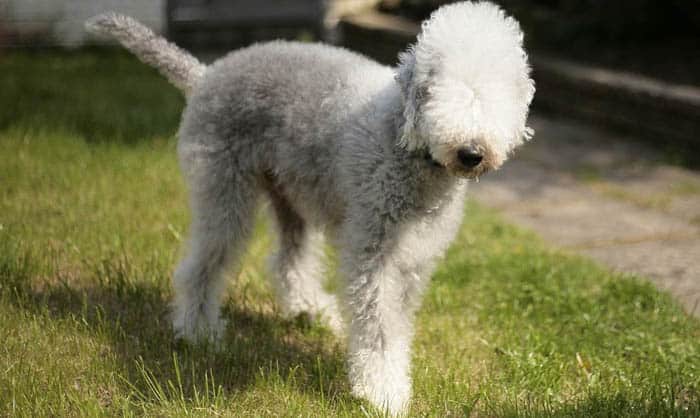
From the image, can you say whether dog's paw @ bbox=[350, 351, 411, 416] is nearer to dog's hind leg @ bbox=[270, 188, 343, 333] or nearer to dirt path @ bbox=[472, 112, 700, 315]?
dog's hind leg @ bbox=[270, 188, 343, 333]

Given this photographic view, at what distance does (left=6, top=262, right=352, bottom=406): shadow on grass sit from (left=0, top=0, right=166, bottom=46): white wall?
25.6 feet

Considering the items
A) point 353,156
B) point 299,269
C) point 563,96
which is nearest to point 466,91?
point 353,156

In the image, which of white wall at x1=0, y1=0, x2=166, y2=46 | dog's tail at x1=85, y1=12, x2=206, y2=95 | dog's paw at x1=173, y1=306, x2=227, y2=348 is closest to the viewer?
dog's paw at x1=173, y1=306, x2=227, y2=348

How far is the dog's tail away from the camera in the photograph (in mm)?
3777

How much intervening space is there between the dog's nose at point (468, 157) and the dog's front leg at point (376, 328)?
1.87 ft

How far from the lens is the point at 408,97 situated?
9.20 feet

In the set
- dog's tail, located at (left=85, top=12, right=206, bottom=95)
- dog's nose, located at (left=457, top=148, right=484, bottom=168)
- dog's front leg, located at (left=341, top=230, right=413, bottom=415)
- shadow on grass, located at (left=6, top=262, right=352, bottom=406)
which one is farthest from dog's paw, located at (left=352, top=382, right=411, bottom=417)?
dog's tail, located at (left=85, top=12, right=206, bottom=95)

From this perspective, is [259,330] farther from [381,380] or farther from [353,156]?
[353,156]

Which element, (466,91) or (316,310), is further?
(316,310)

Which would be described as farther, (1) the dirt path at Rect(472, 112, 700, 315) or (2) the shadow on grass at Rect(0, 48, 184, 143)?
(2) the shadow on grass at Rect(0, 48, 184, 143)

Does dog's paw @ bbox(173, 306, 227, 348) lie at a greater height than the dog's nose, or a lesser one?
lesser

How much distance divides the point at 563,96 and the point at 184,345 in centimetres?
567

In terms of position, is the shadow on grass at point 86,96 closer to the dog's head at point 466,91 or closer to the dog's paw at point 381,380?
the dog's paw at point 381,380

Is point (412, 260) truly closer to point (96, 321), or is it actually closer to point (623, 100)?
point (96, 321)
